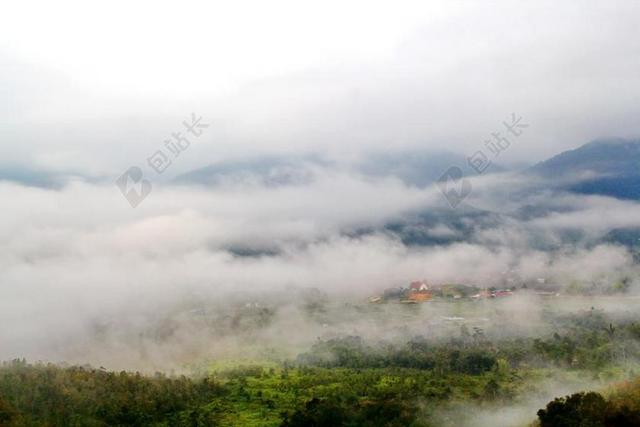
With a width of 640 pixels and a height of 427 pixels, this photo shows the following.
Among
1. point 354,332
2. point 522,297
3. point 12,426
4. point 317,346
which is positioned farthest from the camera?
point 522,297

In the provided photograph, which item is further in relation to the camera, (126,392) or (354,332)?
(354,332)

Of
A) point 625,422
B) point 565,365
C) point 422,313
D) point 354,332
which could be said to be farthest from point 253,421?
point 422,313

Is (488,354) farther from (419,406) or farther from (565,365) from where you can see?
(419,406)

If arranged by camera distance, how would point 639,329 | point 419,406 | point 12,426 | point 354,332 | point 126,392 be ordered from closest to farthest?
point 12,426, point 419,406, point 126,392, point 639,329, point 354,332

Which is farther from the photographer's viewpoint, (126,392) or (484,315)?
(484,315)

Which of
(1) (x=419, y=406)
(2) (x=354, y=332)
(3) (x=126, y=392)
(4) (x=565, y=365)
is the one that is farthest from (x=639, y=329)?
(3) (x=126, y=392)

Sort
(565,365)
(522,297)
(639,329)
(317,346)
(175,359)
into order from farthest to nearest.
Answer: (522,297) → (175,359) → (317,346) → (639,329) → (565,365)

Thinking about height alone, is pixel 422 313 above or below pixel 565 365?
above

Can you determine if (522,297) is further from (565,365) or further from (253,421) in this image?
(253,421)

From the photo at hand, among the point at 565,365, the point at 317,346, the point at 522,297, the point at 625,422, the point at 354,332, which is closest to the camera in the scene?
the point at 625,422
